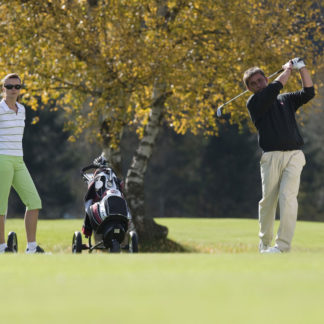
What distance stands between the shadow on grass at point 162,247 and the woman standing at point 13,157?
8.55 m

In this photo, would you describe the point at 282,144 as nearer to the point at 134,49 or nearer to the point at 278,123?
the point at 278,123

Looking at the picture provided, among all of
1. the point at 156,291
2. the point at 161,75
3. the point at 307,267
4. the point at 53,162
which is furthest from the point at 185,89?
the point at 53,162

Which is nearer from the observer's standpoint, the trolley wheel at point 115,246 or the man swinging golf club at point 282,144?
the man swinging golf club at point 282,144

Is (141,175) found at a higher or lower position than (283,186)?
lower

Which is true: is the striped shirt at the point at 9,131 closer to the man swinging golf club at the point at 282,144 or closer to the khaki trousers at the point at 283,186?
the man swinging golf club at the point at 282,144

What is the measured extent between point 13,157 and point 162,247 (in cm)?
968

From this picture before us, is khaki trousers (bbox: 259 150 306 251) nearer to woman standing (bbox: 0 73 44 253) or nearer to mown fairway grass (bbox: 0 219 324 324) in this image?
mown fairway grass (bbox: 0 219 324 324)

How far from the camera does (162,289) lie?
5586mm

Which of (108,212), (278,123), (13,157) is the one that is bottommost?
(108,212)

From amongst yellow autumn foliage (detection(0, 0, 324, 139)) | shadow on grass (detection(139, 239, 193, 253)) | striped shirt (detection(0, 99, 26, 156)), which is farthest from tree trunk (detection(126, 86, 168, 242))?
striped shirt (detection(0, 99, 26, 156))

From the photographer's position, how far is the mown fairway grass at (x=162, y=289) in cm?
439

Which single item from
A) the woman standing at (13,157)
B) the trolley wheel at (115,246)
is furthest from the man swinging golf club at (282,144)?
the woman standing at (13,157)

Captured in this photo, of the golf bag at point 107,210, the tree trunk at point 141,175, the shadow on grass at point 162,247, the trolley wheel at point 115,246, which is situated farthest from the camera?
the tree trunk at point 141,175

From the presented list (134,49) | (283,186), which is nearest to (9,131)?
(283,186)
